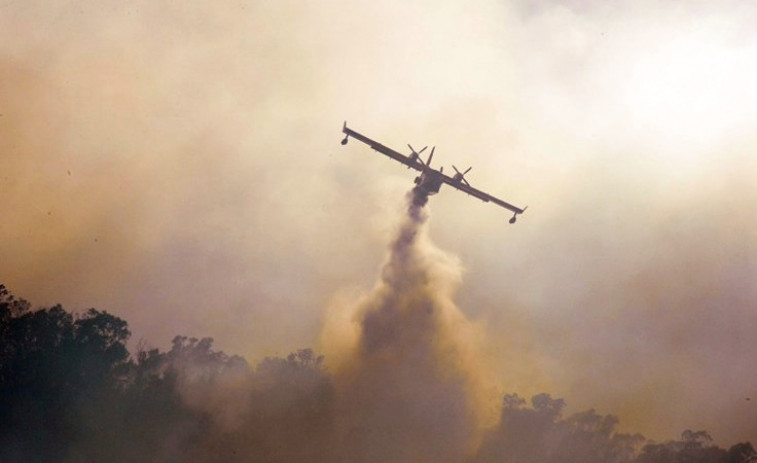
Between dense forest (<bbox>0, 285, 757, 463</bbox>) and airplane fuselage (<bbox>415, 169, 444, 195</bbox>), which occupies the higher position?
airplane fuselage (<bbox>415, 169, 444, 195</bbox>)

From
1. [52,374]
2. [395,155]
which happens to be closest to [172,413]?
[52,374]

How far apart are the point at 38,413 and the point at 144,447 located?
12.4 metres

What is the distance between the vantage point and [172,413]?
86.9 meters

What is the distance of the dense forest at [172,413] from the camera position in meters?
79.1

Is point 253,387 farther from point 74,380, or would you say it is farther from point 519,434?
point 519,434

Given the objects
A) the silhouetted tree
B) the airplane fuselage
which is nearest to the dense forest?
the silhouetted tree

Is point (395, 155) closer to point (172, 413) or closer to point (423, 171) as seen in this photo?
point (423, 171)

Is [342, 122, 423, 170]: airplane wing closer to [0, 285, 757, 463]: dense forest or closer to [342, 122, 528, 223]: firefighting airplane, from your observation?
[342, 122, 528, 223]: firefighting airplane

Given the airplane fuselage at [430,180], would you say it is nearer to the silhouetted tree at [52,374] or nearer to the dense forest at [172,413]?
the dense forest at [172,413]

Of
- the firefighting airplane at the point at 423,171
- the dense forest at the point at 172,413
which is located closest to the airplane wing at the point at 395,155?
the firefighting airplane at the point at 423,171

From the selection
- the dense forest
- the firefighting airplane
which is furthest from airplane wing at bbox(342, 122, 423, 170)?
the dense forest

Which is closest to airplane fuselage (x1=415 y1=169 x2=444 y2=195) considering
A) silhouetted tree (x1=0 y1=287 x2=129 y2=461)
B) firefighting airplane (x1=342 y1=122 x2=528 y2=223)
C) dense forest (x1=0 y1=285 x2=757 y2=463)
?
firefighting airplane (x1=342 y1=122 x2=528 y2=223)

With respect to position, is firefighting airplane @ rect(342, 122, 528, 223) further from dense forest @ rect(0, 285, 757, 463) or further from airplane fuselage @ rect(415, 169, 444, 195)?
dense forest @ rect(0, 285, 757, 463)

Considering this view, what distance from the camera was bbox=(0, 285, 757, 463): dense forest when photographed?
7906 cm
